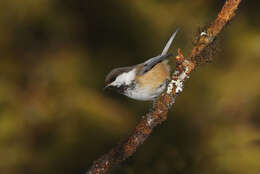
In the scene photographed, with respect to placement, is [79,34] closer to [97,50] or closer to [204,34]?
[97,50]

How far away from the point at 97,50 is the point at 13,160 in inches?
51.3

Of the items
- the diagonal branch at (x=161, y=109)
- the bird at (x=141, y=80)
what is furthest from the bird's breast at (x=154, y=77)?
the diagonal branch at (x=161, y=109)

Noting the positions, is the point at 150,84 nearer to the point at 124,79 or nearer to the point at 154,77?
the point at 154,77

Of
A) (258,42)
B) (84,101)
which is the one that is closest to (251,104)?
(258,42)

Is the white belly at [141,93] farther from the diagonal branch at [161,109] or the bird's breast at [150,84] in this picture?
the diagonal branch at [161,109]

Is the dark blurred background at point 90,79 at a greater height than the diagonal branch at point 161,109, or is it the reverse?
the dark blurred background at point 90,79

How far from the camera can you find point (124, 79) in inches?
79.7

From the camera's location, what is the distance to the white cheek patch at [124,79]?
1.99 m

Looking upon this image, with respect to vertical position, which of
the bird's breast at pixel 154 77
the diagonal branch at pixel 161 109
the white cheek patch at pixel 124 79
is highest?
the white cheek patch at pixel 124 79

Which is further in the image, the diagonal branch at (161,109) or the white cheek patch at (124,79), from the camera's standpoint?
the white cheek patch at (124,79)

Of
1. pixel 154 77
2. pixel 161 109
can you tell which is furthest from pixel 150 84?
pixel 161 109

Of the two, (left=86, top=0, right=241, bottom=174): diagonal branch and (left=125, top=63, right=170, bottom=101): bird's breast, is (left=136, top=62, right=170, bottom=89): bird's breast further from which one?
(left=86, top=0, right=241, bottom=174): diagonal branch

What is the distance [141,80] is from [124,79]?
0.11m

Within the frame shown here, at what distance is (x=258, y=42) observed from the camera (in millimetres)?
2709
